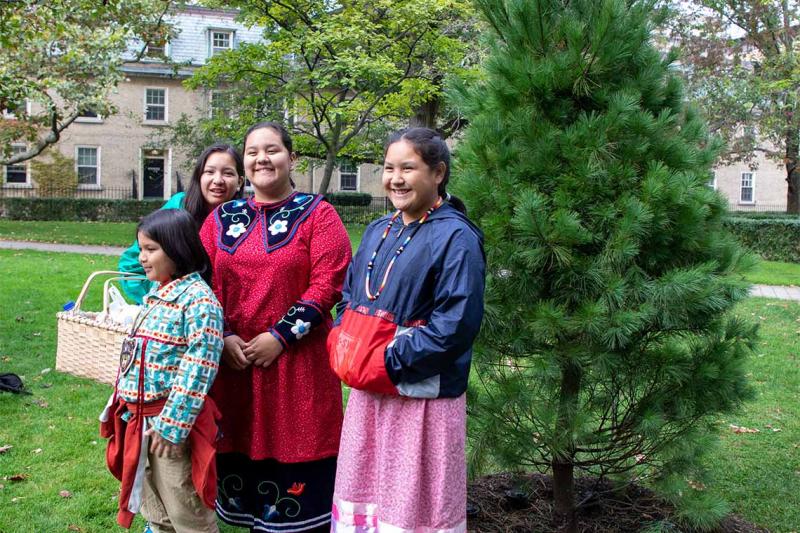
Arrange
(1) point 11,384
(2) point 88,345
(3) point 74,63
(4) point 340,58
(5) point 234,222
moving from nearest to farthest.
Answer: (5) point 234,222 < (1) point 11,384 < (2) point 88,345 < (4) point 340,58 < (3) point 74,63

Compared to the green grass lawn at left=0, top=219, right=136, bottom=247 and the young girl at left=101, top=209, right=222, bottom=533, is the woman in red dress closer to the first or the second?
the young girl at left=101, top=209, right=222, bottom=533

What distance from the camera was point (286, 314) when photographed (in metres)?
3.22

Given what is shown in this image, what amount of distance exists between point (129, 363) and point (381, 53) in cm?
1227

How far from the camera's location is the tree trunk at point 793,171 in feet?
75.7

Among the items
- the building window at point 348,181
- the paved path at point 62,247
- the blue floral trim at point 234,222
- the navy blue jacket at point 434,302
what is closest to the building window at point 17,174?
the building window at point 348,181

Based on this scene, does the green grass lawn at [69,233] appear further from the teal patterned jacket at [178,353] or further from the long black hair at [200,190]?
the teal patterned jacket at [178,353]

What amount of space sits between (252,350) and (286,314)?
209mm

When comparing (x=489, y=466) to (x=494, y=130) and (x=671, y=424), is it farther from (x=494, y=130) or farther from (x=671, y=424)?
(x=494, y=130)

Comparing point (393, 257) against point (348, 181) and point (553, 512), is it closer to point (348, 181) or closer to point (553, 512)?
point (553, 512)

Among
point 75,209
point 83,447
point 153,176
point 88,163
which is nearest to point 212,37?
point 153,176

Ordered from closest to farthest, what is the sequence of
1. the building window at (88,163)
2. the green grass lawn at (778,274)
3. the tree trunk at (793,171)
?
the green grass lawn at (778,274) → the tree trunk at (793,171) → the building window at (88,163)

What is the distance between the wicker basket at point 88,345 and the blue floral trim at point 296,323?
3390 millimetres

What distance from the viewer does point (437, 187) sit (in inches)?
113

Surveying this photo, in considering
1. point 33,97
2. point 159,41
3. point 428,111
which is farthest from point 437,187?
point 159,41
